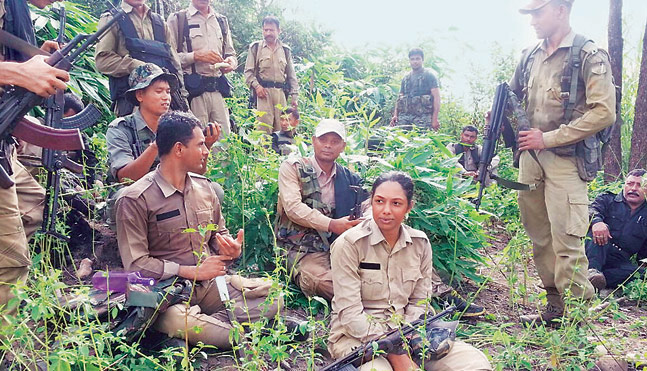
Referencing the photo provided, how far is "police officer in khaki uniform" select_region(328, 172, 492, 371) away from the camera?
10.3 ft

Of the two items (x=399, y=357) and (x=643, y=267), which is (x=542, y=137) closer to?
(x=399, y=357)

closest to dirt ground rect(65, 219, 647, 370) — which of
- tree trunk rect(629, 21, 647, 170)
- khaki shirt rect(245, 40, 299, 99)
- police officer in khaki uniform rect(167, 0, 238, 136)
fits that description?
police officer in khaki uniform rect(167, 0, 238, 136)

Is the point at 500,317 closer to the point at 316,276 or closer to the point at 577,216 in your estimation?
the point at 577,216

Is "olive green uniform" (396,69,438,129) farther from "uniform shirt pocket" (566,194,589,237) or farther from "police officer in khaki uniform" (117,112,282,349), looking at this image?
"police officer in khaki uniform" (117,112,282,349)

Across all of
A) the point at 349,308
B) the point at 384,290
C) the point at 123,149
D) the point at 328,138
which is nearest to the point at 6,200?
the point at 123,149

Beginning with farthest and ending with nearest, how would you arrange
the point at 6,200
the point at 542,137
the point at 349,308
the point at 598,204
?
the point at 598,204, the point at 542,137, the point at 349,308, the point at 6,200

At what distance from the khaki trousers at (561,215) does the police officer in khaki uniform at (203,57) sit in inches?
108

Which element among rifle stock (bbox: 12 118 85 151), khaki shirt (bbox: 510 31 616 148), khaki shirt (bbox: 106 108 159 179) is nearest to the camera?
rifle stock (bbox: 12 118 85 151)

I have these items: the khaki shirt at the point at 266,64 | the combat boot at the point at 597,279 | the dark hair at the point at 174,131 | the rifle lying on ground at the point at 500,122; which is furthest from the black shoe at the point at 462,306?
the khaki shirt at the point at 266,64

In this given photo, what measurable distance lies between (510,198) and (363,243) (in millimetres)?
3826

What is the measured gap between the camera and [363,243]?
3.28 meters

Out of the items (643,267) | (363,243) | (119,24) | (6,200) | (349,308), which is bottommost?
(643,267)

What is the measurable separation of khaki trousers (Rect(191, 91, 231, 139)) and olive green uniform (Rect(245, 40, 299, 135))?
2.07 m

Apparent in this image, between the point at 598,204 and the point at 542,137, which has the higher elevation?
the point at 542,137
